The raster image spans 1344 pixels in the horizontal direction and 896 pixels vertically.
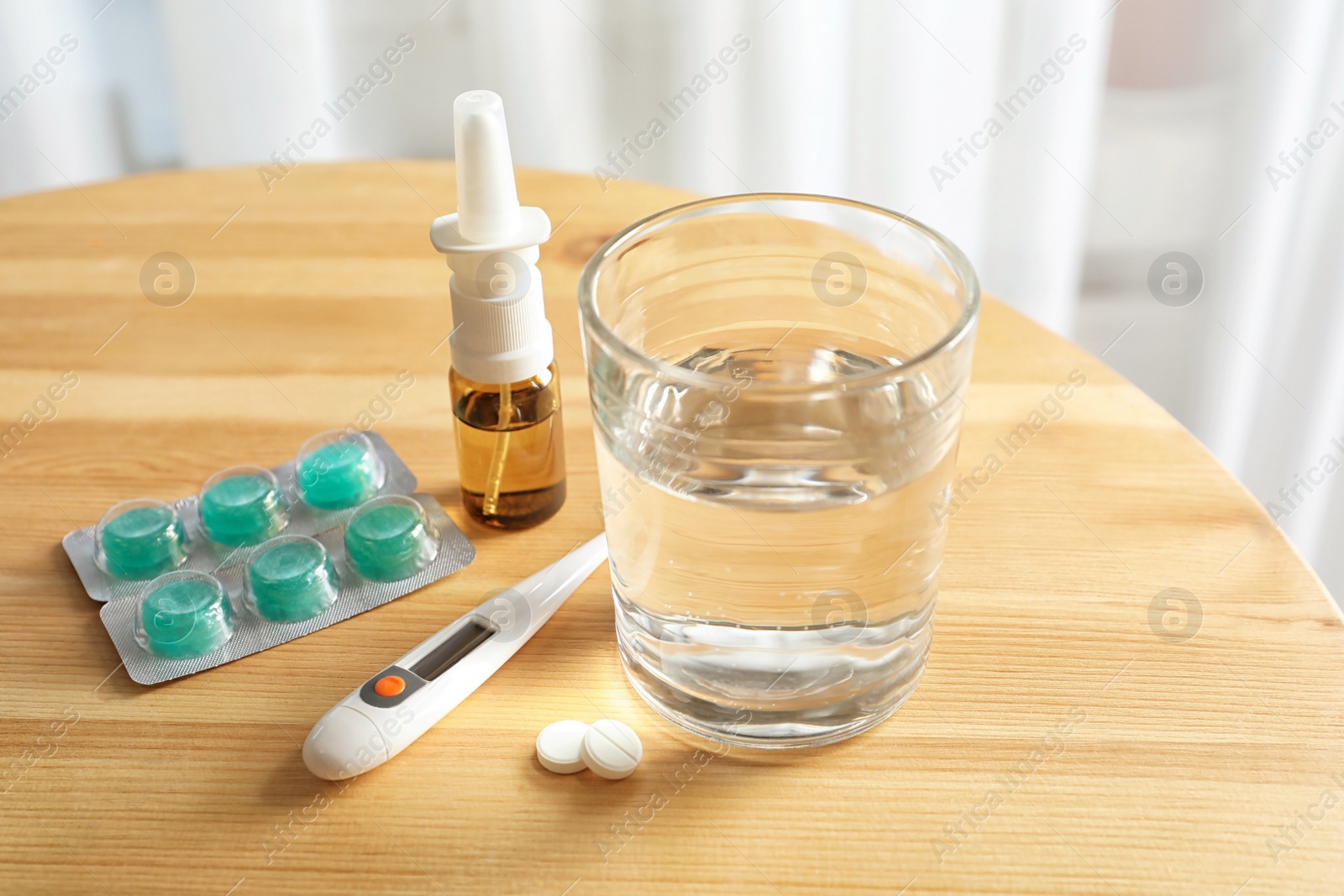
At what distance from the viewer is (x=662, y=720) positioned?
56 centimetres

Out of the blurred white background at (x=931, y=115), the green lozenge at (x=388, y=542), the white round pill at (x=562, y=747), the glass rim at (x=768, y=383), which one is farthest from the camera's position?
the blurred white background at (x=931, y=115)

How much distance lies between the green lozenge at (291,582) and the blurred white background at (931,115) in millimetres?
983

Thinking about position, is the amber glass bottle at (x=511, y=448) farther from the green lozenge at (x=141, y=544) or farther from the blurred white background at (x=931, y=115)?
the blurred white background at (x=931, y=115)

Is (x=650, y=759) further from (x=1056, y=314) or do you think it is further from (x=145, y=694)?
(x=1056, y=314)

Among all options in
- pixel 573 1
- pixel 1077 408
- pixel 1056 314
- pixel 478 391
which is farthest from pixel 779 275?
pixel 1056 314

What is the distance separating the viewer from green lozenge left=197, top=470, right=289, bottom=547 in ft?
2.16

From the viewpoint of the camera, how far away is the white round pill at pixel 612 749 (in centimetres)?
52

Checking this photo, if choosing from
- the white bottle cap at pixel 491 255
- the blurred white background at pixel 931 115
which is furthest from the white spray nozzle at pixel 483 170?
the blurred white background at pixel 931 115

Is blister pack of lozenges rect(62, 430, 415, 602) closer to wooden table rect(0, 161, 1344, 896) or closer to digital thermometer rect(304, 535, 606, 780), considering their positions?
wooden table rect(0, 161, 1344, 896)

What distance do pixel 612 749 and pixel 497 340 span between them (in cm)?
22

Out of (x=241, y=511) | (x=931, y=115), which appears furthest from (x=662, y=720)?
(x=931, y=115)

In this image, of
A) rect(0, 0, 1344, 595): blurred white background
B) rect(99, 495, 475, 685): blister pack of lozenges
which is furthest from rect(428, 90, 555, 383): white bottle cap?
rect(0, 0, 1344, 595): blurred white background

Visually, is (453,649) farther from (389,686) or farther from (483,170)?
(483,170)

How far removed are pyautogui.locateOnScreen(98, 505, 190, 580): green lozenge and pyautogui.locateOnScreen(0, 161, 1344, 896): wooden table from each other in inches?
1.2
